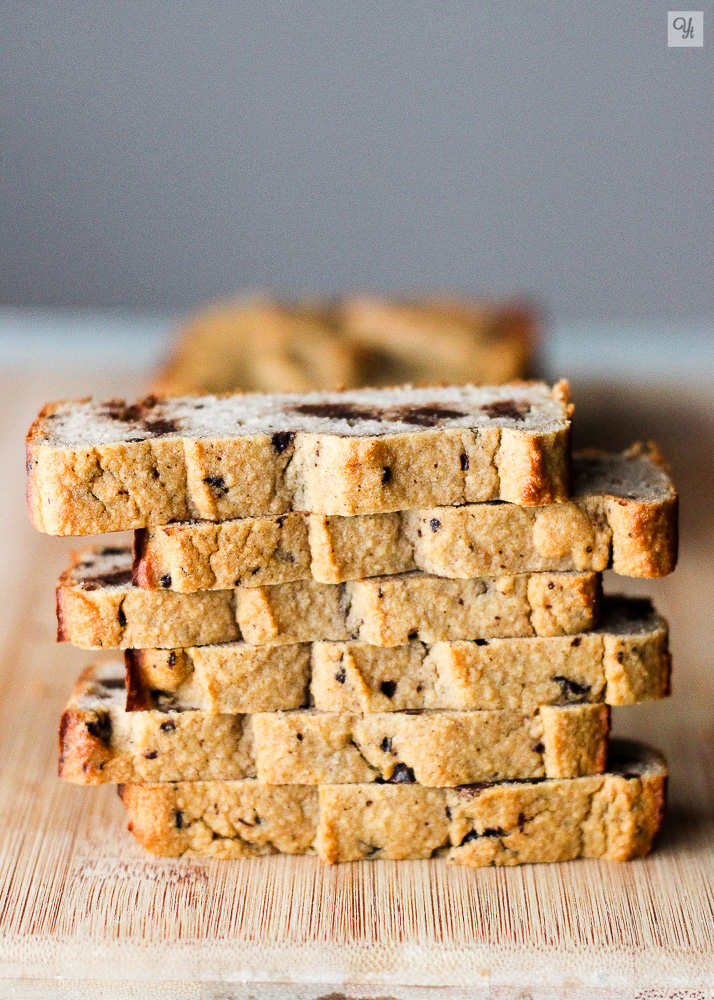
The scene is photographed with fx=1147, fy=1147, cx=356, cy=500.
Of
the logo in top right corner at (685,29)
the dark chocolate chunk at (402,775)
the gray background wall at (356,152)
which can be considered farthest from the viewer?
the gray background wall at (356,152)

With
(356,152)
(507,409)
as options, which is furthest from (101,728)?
(356,152)

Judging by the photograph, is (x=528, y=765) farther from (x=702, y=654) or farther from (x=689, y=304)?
(x=689, y=304)

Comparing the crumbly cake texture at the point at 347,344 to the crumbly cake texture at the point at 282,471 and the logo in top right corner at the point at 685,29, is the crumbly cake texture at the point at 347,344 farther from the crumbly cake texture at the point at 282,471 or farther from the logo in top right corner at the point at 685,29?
the logo in top right corner at the point at 685,29

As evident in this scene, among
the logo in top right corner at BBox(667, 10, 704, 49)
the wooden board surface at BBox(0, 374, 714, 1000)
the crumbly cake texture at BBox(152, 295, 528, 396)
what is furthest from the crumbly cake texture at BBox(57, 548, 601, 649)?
the logo in top right corner at BBox(667, 10, 704, 49)

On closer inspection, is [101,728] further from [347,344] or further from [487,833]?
[347,344]

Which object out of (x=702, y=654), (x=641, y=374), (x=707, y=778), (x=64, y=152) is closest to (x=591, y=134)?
(x=641, y=374)

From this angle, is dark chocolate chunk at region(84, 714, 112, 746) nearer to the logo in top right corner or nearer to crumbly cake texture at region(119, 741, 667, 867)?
crumbly cake texture at region(119, 741, 667, 867)

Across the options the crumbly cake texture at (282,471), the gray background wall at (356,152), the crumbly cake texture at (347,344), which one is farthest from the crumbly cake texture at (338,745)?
the gray background wall at (356,152)
